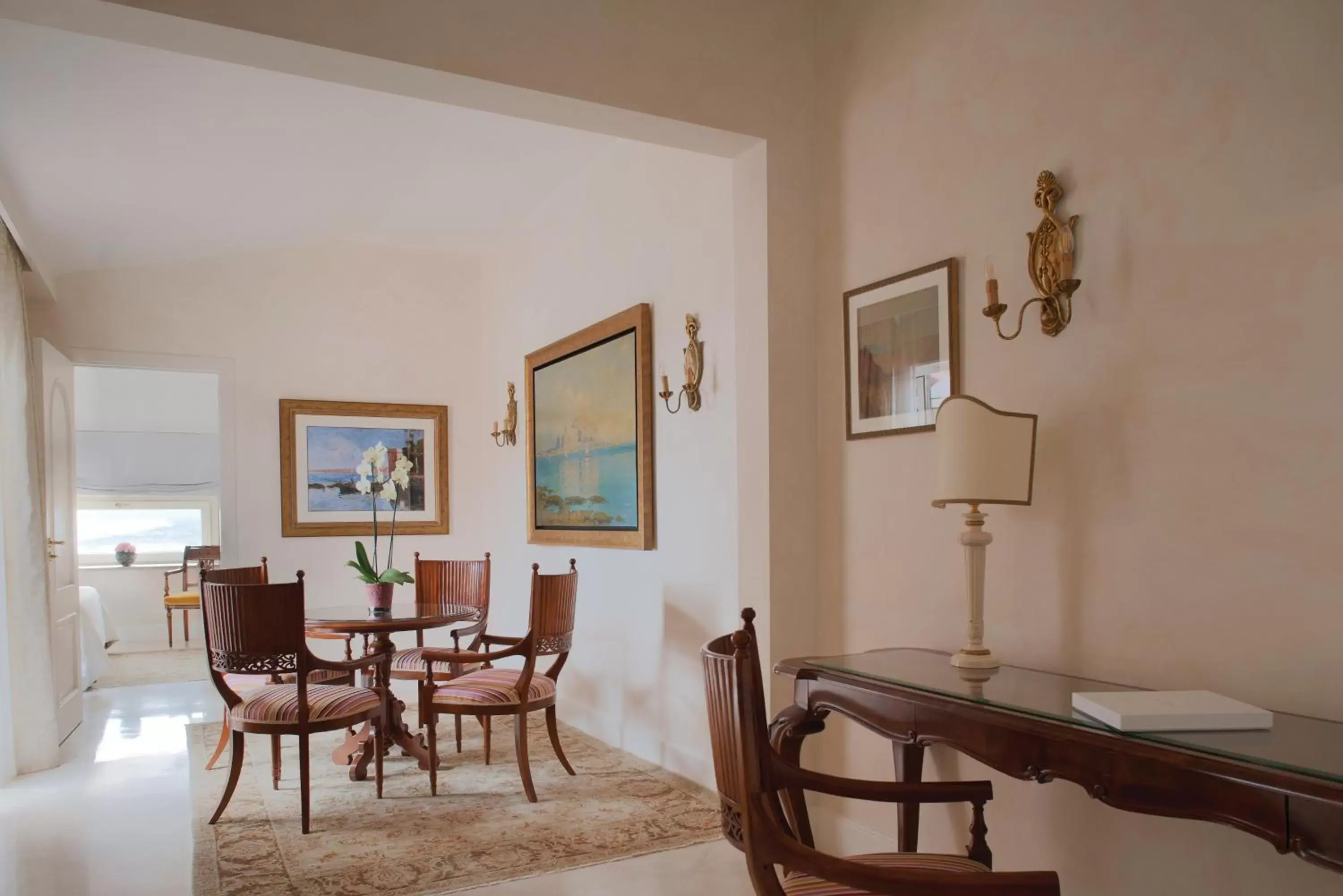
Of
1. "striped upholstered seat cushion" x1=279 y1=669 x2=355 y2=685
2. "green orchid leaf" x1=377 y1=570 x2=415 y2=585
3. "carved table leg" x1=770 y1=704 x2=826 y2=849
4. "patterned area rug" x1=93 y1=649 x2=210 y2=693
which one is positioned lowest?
"patterned area rug" x1=93 y1=649 x2=210 y2=693

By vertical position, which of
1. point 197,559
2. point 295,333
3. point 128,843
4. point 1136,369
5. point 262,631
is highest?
point 295,333

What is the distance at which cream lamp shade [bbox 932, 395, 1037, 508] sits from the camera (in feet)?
7.93

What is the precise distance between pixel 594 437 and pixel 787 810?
3428 millimetres

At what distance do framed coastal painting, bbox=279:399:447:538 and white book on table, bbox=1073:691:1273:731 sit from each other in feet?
19.1

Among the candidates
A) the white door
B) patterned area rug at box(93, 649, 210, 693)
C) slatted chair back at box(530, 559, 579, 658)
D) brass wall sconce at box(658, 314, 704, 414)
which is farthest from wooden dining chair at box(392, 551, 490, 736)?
patterned area rug at box(93, 649, 210, 693)

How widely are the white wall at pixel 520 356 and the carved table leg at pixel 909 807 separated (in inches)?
55.2

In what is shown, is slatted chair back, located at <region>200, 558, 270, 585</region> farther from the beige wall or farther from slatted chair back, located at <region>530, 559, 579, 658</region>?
the beige wall

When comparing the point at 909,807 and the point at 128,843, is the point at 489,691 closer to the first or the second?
the point at 128,843

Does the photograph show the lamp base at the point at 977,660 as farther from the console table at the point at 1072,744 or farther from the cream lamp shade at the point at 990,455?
the cream lamp shade at the point at 990,455

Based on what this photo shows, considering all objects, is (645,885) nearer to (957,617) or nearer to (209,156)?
(957,617)

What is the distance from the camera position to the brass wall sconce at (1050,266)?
8.20 ft

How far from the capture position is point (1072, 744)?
1.96 m

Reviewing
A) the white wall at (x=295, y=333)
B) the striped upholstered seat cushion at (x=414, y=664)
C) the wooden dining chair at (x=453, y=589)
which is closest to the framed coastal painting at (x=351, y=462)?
the white wall at (x=295, y=333)

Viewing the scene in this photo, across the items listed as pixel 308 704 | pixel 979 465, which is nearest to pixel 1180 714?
pixel 979 465
